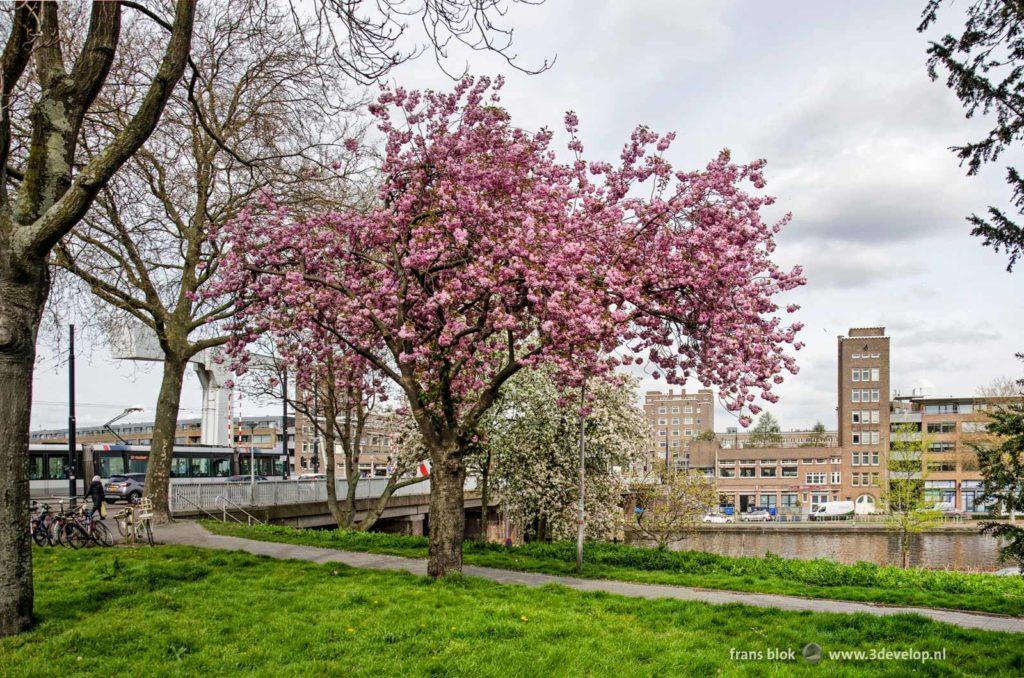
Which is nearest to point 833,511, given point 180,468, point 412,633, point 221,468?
point 221,468

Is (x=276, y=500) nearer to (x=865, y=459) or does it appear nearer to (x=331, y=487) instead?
(x=331, y=487)

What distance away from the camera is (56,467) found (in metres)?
39.1

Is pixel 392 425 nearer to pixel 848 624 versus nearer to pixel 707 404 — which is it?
pixel 848 624

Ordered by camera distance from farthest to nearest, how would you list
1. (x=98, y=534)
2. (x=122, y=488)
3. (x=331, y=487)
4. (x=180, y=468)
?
(x=180, y=468), (x=122, y=488), (x=331, y=487), (x=98, y=534)

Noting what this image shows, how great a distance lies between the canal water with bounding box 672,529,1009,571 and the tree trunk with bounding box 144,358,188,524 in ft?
146

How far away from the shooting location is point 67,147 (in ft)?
28.1

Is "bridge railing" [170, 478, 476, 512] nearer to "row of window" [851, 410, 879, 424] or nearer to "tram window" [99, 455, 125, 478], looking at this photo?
"tram window" [99, 455, 125, 478]

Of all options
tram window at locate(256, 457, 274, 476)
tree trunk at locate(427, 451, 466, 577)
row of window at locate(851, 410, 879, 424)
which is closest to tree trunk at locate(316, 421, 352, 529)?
tree trunk at locate(427, 451, 466, 577)

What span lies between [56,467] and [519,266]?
3691 centimetres

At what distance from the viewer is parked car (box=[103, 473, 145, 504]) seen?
40.5 metres

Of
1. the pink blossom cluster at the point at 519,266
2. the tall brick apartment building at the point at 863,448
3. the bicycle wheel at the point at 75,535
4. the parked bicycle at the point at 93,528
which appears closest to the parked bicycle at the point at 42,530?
the bicycle wheel at the point at 75,535

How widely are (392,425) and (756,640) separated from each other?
24.5 meters

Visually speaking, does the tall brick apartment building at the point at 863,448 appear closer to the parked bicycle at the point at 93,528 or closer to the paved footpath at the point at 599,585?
the paved footpath at the point at 599,585

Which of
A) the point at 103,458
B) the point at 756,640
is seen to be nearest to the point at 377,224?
the point at 756,640
